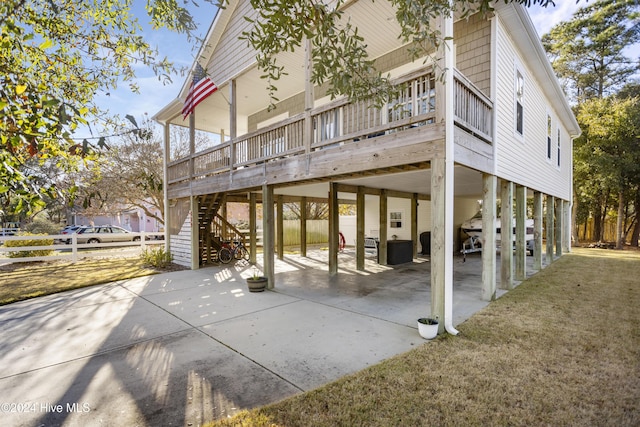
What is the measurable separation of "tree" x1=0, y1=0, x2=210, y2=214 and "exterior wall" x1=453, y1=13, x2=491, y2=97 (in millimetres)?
5438

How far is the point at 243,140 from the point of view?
Answer: 809cm

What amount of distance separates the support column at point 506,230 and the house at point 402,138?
26 millimetres

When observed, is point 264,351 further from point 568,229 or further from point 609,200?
point 609,200

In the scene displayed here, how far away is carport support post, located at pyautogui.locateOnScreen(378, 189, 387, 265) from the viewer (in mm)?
10328

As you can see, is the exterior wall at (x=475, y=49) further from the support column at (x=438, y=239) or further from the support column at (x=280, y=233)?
the support column at (x=280, y=233)

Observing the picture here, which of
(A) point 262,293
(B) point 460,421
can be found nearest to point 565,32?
(A) point 262,293

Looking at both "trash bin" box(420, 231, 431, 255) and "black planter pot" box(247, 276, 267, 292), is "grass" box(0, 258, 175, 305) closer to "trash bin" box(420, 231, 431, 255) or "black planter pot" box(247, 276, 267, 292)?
"black planter pot" box(247, 276, 267, 292)

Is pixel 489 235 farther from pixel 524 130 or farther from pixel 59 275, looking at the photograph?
pixel 59 275

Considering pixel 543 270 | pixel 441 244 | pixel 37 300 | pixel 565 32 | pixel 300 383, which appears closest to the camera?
pixel 300 383

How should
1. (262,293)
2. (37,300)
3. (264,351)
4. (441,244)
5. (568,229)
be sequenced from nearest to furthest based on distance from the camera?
1. (264,351)
2. (441,244)
3. (37,300)
4. (262,293)
5. (568,229)

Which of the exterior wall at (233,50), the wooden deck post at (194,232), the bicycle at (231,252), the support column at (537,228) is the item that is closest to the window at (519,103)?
the support column at (537,228)

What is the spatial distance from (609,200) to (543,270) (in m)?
14.7

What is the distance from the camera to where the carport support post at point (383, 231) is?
10328mm

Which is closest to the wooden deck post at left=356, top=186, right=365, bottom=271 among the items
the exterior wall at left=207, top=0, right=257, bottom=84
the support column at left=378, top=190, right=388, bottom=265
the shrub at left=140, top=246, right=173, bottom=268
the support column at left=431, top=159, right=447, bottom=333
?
the support column at left=378, top=190, right=388, bottom=265
